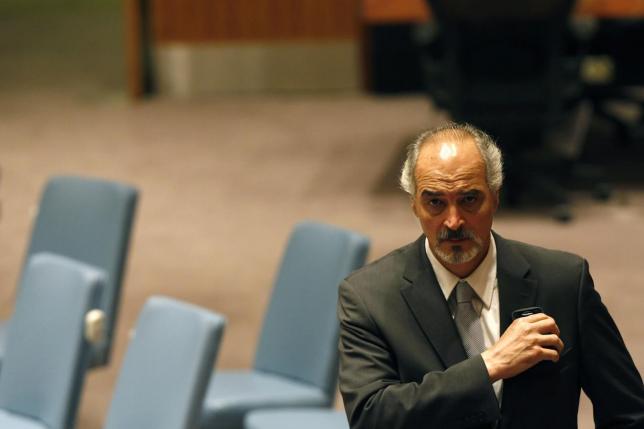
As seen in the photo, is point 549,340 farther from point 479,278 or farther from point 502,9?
point 502,9

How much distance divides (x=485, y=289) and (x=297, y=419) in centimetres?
145

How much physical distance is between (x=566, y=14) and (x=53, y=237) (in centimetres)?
282

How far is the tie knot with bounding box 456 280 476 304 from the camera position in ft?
7.69

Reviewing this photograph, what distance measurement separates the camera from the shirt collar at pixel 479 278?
235cm

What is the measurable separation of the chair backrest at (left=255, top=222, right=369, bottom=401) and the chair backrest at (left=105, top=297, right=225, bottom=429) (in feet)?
2.45

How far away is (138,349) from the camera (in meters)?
3.32

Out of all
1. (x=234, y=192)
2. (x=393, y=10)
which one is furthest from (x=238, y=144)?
(x=393, y=10)

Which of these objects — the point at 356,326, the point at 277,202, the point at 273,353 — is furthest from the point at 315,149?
the point at 356,326

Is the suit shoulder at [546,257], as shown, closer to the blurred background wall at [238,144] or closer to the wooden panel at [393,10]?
the blurred background wall at [238,144]

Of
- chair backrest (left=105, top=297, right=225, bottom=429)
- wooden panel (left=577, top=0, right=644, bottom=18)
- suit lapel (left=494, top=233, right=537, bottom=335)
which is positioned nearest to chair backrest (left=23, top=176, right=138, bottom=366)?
chair backrest (left=105, top=297, right=225, bottom=429)

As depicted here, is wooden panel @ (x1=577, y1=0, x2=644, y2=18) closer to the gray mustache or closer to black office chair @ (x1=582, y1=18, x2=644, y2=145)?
black office chair @ (x1=582, y1=18, x2=644, y2=145)

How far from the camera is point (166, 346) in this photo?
3242 mm

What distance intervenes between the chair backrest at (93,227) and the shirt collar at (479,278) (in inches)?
88.8

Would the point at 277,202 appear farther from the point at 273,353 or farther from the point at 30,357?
the point at 30,357
